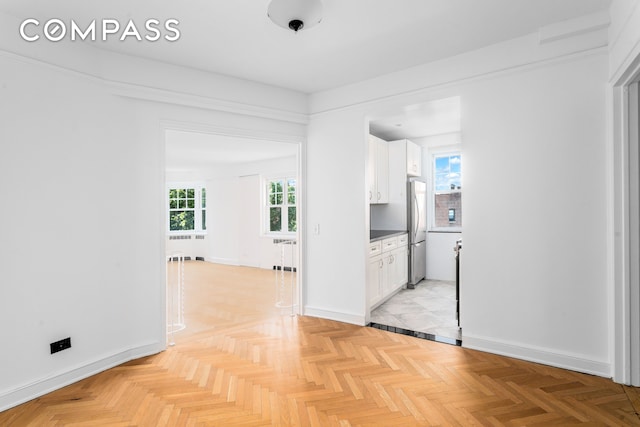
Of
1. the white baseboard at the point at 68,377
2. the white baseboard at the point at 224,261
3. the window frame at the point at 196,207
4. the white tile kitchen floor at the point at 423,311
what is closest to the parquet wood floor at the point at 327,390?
the white baseboard at the point at 68,377

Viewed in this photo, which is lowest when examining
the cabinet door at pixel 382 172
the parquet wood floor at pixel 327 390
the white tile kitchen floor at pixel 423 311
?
the parquet wood floor at pixel 327 390

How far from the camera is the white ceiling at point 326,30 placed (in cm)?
245

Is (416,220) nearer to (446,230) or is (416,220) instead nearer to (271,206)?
(446,230)

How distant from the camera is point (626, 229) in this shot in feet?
8.27

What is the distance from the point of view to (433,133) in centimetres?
601

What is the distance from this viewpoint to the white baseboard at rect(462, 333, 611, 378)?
2704 mm

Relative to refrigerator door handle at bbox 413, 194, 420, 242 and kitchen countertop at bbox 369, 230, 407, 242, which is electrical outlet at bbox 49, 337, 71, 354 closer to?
kitchen countertop at bbox 369, 230, 407, 242

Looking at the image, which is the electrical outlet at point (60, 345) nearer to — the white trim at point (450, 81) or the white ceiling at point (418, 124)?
the white trim at point (450, 81)

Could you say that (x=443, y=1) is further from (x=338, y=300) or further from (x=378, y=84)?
(x=338, y=300)

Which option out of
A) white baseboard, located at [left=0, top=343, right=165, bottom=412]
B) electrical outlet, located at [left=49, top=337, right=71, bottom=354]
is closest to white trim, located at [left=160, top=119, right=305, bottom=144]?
electrical outlet, located at [left=49, top=337, right=71, bottom=354]

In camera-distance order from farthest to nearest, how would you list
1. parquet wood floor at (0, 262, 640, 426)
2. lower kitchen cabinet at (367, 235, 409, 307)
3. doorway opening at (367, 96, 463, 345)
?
1. lower kitchen cabinet at (367, 235, 409, 307)
2. doorway opening at (367, 96, 463, 345)
3. parquet wood floor at (0, 262, 640, 426)

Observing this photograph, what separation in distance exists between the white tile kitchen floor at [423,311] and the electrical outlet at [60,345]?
2.89m

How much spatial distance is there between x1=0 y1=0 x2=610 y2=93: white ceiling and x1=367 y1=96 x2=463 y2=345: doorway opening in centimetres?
70

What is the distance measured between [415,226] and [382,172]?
1.00m
